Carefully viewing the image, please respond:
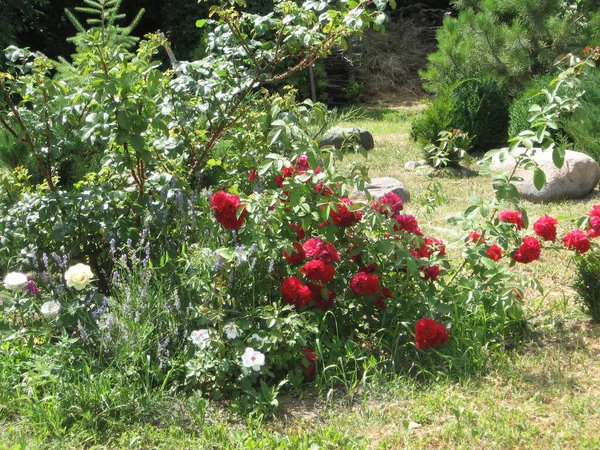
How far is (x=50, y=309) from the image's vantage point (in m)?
3.03

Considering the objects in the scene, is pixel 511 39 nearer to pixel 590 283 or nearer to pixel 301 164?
pixel 590 283

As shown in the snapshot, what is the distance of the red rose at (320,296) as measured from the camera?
321 centimetres

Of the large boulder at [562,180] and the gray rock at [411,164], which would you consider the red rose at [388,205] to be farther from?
the gray rock at [411,164]

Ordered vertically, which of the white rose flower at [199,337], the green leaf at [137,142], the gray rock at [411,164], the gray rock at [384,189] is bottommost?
the gray rock at [411,164]

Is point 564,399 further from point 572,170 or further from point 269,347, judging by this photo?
point 572,170

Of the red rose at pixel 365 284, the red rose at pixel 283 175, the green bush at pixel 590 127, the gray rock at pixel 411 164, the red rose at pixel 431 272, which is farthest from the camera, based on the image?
the gray rock at pixel 411 164

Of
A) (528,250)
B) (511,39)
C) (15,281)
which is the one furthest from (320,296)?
(511,39)

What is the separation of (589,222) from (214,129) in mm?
1962

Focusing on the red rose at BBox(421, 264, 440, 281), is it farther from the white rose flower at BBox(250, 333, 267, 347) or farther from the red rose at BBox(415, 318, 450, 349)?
the white rose flower at BBox(250, 333, 267, 347)

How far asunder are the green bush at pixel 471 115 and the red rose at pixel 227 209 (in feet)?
18.1

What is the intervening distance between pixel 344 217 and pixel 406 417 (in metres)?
0.93

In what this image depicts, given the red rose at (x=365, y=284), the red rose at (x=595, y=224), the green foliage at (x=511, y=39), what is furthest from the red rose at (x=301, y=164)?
the green foliage at (x=511, y=39)

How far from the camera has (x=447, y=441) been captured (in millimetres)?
2717

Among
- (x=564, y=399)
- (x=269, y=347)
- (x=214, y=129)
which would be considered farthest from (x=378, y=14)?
(x=564, y=399)
